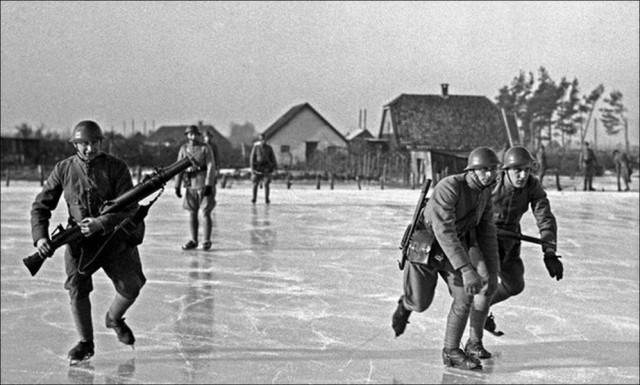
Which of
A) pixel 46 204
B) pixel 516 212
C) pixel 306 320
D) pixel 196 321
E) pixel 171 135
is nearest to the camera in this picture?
pixel 516 212

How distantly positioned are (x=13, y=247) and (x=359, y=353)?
Answer: 16.8 meters

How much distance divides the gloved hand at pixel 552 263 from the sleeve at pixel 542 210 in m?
0.07

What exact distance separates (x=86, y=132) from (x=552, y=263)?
1.19 metres

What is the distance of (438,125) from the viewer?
414 cm

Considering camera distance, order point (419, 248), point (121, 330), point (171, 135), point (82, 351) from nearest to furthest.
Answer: point (419, 248)
point (121, 330)
point (82, 351)
point (171, 135)

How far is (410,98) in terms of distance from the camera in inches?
191

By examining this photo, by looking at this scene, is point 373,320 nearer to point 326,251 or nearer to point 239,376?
point 239,376

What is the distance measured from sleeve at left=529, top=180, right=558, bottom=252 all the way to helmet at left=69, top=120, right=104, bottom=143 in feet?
3.67

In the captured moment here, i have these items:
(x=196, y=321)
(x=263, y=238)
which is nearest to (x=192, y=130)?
(x=196, y=321)

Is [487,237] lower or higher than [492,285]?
higher

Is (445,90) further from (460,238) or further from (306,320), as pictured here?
(306,320)

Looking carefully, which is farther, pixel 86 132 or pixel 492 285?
pixel 86 132

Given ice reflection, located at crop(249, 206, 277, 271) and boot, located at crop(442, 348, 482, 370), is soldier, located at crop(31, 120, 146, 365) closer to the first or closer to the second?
boot, located at crop(442, 348, 482, 370)

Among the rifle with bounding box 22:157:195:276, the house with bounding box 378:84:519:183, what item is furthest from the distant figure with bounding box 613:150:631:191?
the rifle with bounding box 22:157:195:276
